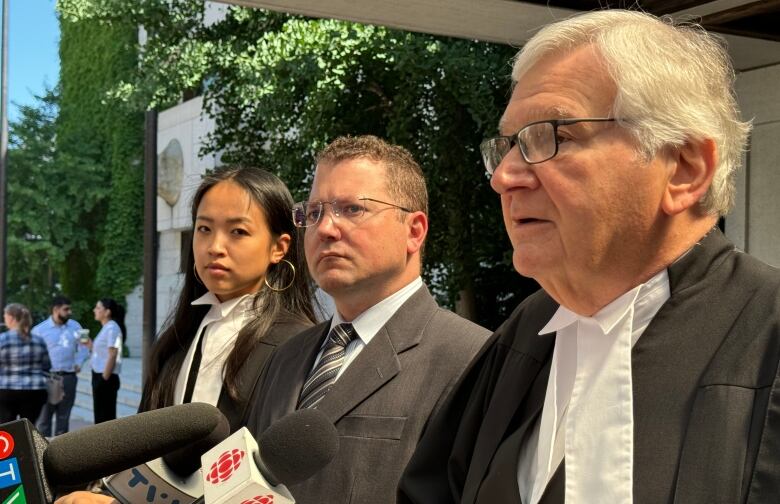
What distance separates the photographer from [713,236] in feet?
5.49

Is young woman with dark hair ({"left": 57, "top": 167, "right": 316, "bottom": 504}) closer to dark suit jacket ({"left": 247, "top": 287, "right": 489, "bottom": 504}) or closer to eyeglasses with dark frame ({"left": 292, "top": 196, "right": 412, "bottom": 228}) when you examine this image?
dark suit jacket ({"left": 247, "top": 287, "right": 489, "bottom": 504})

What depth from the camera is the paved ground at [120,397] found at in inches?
667

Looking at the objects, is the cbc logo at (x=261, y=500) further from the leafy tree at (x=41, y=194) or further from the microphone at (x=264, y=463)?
the leafy tree at (x=41, y=194)

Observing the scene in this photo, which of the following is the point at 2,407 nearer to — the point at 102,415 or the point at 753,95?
the point at 102,415

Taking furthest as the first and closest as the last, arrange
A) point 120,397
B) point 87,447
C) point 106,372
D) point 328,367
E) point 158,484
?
point 120,397 → point 106,372 → point 328,367 → point 158,484 → point 87,447

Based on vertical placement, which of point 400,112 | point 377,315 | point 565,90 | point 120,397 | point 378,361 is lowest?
point 120,397

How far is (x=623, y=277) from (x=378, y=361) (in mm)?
1127

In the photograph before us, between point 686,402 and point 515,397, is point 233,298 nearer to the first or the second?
point 515,397

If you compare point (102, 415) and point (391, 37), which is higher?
point (391, 37)

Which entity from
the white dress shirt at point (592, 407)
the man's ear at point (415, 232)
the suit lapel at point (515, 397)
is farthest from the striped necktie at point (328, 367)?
the white dress shirt at point (592, 407)

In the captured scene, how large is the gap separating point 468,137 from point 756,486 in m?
8.27

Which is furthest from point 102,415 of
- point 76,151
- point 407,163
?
point 76,151

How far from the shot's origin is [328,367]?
9.19 ft

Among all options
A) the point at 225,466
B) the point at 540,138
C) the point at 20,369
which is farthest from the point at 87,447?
the point at 20,369
